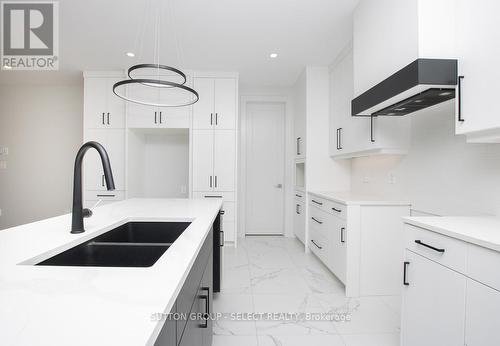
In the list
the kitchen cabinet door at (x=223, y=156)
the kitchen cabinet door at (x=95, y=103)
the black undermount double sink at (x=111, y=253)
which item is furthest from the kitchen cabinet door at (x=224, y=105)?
the black undermount double sink at (x=111, y=253)

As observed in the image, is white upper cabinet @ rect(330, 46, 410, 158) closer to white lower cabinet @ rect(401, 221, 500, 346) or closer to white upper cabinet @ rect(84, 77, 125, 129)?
white lower cabinet @ rect(401, 221, 500, 346)

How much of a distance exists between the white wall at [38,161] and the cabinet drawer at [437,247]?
519 cm

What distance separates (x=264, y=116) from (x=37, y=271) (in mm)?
4277

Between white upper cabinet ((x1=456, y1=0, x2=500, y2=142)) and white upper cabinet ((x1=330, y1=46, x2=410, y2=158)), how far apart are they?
36.7 inches

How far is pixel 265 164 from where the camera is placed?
4.67 m

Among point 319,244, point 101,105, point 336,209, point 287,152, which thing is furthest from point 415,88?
point 101,105

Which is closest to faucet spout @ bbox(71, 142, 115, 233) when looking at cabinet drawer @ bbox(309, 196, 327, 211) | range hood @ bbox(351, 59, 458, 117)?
range hood @ bbox(351, 59, 458, 117)

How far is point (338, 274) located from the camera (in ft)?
8.21

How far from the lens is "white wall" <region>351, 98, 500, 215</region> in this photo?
1597 mm

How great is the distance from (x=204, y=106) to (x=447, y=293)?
3484mm

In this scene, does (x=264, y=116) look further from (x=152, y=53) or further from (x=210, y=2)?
(x=210, y=2)

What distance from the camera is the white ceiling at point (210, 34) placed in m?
2.37

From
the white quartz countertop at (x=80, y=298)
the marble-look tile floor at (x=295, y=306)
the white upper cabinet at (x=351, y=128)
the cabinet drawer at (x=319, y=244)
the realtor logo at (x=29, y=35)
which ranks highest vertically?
the realtor logo at (x=29, y=35)

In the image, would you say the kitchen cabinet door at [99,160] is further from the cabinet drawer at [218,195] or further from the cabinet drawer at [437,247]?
the cabinet drawer at [437,247]
